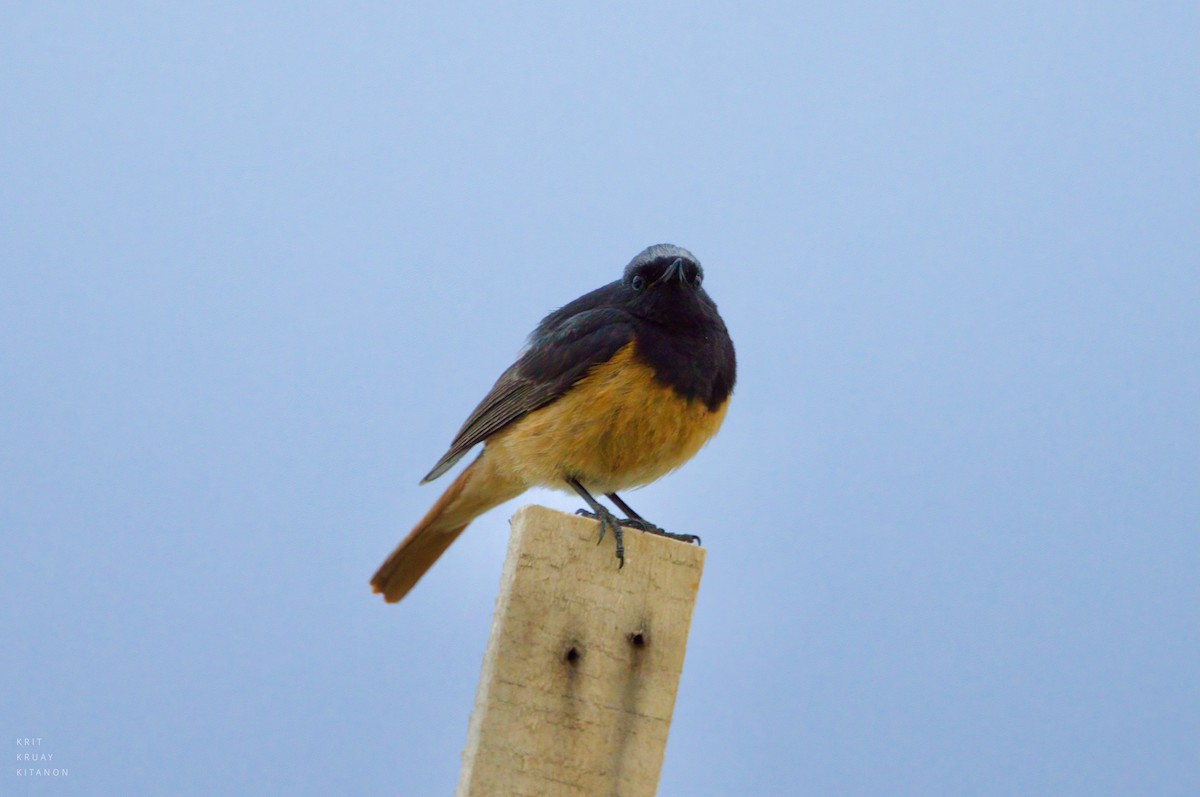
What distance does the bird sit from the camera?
4191 mm

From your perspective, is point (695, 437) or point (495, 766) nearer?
point (495, 766)

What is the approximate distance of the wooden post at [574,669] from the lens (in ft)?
9.23

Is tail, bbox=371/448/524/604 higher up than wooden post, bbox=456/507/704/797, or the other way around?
tail, bbox=371/448/524/604

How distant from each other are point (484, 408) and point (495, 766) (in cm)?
202

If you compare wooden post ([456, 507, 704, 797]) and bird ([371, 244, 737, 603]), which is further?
bird ([371, 244, 737, 603])

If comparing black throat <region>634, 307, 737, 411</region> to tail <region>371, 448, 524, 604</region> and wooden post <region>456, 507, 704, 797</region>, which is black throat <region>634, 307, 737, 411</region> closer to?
→ tail <region>371, 448, 524, 604</region>

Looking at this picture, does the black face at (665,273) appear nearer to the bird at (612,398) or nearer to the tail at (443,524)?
the bird at (612,398)

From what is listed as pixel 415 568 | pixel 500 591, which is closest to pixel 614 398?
pixel 415 568

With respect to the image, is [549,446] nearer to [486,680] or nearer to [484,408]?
[484,408]

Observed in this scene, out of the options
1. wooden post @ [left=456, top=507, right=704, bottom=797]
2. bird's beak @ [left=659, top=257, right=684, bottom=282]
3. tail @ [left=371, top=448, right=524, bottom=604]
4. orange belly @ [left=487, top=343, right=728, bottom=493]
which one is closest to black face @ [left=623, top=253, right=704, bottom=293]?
bird's beak @ [left=659, top=257, right=684, bottom=282]

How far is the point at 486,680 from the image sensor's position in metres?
2.85

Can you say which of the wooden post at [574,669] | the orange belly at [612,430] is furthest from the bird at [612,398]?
the wooden post at [574,669]

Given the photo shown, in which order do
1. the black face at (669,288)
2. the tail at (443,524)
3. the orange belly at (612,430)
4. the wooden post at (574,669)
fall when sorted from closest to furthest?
the wooden post at (574,669) < the orange belly at (612,430) < the black face at (669,288) < the tail at (443,524)

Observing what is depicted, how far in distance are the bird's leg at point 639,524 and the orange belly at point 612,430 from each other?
21 centimetres
